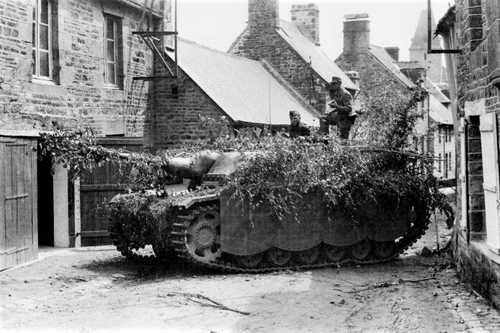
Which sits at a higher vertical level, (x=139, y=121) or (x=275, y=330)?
(x=139, y=121)

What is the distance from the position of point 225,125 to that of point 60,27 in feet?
15.6

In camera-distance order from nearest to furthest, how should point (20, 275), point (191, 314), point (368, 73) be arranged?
point (191, 314) → point (20, 275) → point (368, 73)

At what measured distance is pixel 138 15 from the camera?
53.7 ft

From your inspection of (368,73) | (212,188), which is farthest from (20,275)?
(368,73)

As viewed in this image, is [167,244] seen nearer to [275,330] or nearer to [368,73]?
[275,330]

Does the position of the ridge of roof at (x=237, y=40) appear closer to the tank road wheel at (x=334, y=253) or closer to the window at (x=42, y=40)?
the window at (x=42, y=40)

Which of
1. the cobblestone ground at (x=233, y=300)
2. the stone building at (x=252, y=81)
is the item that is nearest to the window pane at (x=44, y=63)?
the cobblestone ground at (x=233, y=300)

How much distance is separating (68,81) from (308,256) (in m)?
5.89

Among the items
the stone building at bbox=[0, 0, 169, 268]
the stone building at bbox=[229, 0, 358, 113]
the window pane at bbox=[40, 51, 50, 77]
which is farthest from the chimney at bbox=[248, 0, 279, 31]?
the window pane at bbox=[40, 51, 50, 77]

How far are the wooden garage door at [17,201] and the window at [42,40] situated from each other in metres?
1.94

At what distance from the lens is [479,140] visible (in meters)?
9.05

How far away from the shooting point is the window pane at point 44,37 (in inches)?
508

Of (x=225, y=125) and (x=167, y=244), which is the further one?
(x=225, y=125)

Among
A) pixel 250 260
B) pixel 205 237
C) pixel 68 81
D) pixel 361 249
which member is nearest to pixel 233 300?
pixel 205 237
